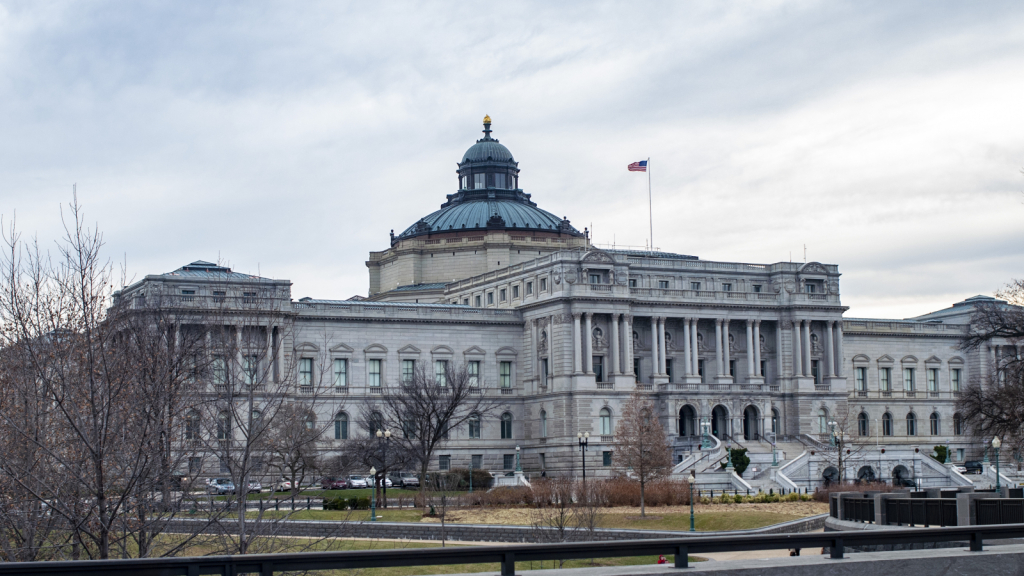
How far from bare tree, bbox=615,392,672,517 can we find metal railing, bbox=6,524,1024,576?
51.3m

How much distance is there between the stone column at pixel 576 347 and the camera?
349ft

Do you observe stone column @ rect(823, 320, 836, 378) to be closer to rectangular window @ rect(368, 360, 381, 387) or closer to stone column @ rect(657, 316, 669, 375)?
stone column @ rect(657, 316, 669, 375)

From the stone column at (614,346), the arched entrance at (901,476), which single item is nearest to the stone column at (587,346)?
the stone column at (614,346)

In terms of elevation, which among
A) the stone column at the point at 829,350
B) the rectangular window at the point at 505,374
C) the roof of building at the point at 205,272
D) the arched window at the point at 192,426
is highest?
the roof of building at the point at 205,272

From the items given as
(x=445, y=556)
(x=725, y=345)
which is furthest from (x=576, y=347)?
(x=445, y=556)

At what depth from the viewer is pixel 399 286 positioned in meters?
135

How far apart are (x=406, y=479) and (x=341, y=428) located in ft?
31.7

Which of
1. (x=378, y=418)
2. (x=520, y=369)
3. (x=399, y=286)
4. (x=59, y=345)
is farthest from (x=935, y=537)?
(x=399, y=286)

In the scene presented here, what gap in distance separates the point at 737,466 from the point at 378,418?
93.4 feet

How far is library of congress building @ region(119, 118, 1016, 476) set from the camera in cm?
10675

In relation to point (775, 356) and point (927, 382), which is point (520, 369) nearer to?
point (775, 356)

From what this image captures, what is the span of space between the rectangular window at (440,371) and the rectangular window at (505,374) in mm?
5265

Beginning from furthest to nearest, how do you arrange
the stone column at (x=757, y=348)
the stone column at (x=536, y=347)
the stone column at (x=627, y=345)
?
the stone column at (x=757, y=348), the stone column at (x=536, y=347), the stone column at (x=627, y=345)

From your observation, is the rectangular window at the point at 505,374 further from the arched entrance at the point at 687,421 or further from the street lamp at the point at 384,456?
the street lamp at the point at 384,456
